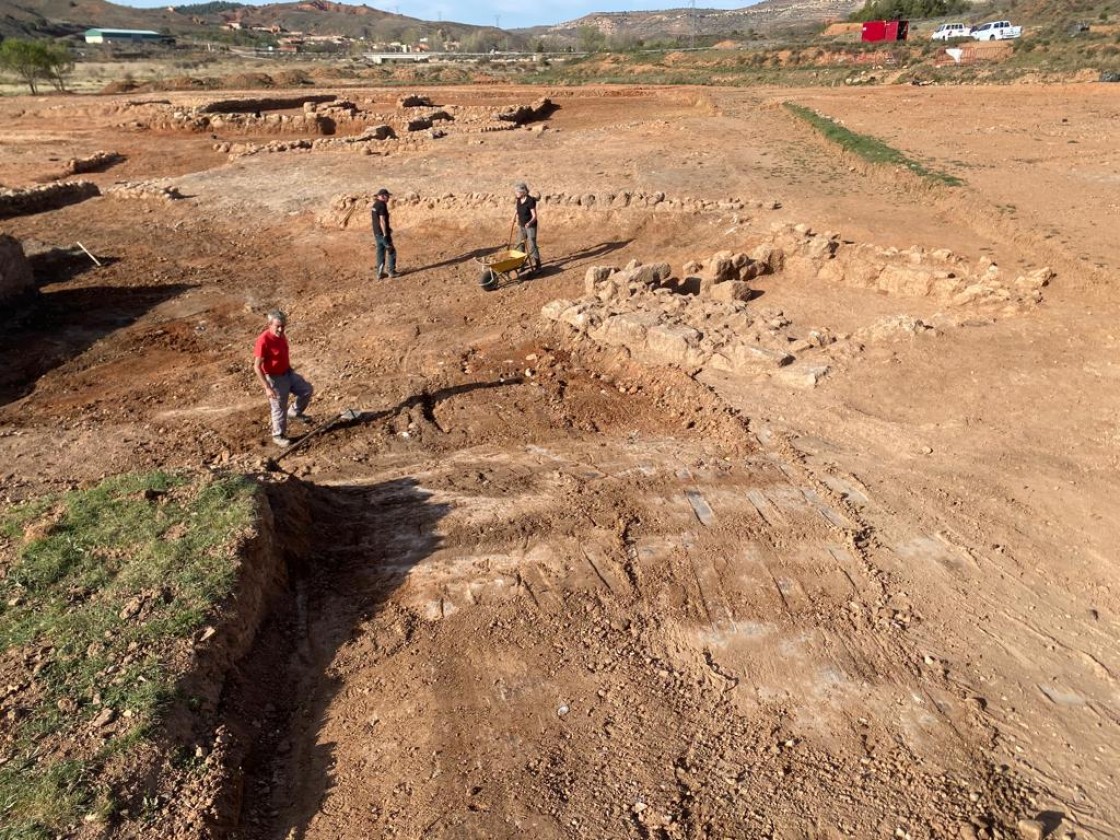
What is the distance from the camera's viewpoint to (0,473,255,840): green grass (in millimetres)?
3924

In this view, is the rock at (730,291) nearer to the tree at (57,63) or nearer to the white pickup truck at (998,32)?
the tree at (57,63)

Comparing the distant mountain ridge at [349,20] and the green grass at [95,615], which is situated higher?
the distant mountain ridge at [349,20]

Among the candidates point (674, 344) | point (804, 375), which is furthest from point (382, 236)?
point (804, 375)

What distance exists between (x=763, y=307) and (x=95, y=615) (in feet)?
31.5

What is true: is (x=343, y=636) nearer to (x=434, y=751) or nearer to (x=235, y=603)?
(x=235, y=603)

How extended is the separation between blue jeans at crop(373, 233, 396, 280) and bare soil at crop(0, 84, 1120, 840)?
0.32 metres

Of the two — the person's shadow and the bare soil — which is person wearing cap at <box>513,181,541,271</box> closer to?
the bare soil

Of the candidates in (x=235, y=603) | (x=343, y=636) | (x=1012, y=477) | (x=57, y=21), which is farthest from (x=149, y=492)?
(x=57, y=21)

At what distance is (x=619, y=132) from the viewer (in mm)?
25109

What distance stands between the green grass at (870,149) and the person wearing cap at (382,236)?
11770 mm

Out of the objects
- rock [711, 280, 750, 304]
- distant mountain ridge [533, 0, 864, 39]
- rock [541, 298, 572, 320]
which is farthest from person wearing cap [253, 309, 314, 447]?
distant mountain ridge [533, 0, 864, 39]

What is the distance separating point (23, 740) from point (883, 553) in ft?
20.8

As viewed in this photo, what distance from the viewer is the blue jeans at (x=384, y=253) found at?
13625 millimetres

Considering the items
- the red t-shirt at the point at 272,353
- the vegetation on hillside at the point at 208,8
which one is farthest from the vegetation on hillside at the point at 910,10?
the vegetation on hillside at the point at 208,8
